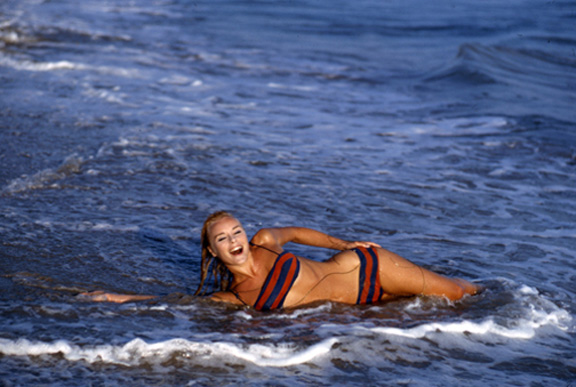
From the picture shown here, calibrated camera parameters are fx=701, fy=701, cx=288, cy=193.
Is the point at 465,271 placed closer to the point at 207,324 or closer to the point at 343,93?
the point at 207,324

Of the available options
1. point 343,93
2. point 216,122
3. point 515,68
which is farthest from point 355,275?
point 515,68

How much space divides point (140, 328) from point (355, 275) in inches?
59.4

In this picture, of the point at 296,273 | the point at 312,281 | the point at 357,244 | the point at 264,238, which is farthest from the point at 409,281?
the point at 264,238

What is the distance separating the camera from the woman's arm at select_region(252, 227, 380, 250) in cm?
489

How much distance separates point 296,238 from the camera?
507cm

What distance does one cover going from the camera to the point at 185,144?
8.94m

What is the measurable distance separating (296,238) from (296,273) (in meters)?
0.39

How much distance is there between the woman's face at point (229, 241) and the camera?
462 centimetres

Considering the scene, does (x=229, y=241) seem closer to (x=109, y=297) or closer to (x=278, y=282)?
(x=278, y=282)

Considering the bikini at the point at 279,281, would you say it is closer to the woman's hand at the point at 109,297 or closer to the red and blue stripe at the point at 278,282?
the red and blue stripe at the point at 278,282

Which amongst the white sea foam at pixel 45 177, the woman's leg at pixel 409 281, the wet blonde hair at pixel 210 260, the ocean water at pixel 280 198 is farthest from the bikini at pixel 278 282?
the white sea foam at pixel 45 177

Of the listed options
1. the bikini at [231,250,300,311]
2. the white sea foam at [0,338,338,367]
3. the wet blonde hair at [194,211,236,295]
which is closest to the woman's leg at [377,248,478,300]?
the bikini at [231,250,300,311]

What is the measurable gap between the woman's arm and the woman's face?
0.24 m

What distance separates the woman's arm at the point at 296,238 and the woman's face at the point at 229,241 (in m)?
0.24
